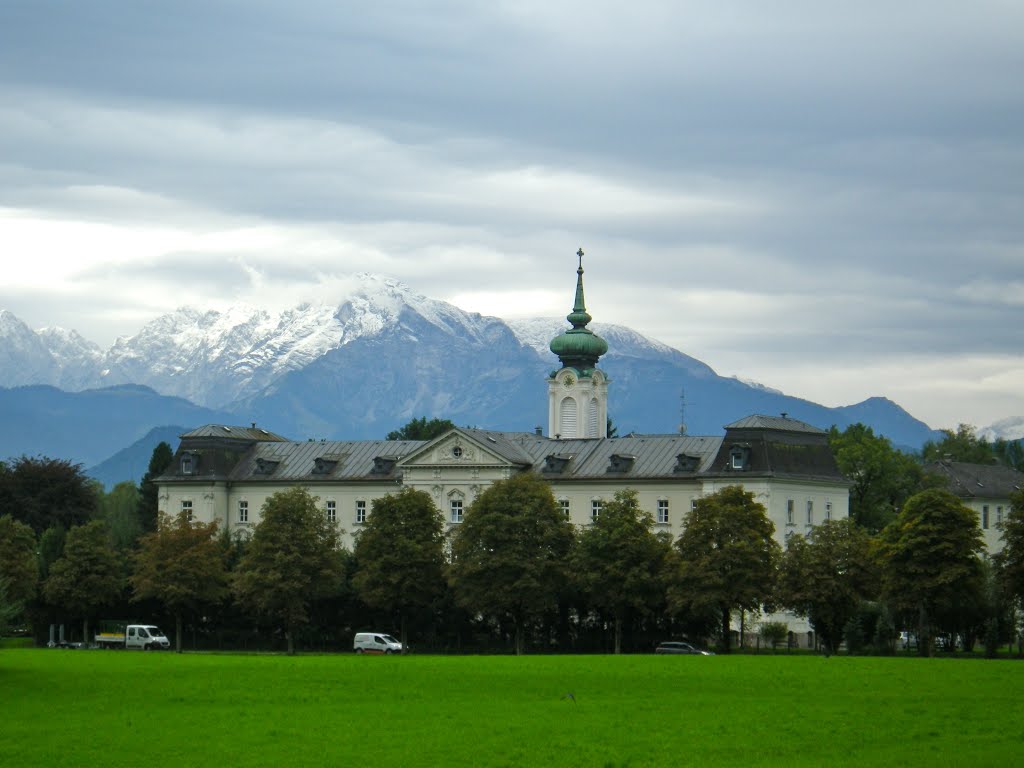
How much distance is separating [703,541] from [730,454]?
22428 millimetres

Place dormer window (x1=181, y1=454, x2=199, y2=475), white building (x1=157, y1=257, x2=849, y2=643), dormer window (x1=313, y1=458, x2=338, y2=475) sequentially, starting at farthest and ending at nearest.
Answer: dormer window (x1=181, y1=454, x2=199, y2=475), dormer window (x1=313, y1=458, x2=338, y2=475), white building (x1=157, y1=257, x2=849, y2=643)

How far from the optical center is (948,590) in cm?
9969

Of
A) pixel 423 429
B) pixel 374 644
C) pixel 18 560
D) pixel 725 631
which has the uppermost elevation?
pixel 423 429

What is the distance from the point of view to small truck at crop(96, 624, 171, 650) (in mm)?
122750

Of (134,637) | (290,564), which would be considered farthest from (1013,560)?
(134,637)

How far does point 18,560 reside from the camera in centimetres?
12725

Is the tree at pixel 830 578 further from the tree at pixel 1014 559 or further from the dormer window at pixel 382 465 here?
the dormer window at pixel 382 465

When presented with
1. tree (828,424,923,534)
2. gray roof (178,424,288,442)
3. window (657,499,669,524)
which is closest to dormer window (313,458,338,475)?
gray roof (178,424,288,442)

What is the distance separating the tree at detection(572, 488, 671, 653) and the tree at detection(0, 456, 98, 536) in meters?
62.1

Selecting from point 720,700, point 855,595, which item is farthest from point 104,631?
point 720,700

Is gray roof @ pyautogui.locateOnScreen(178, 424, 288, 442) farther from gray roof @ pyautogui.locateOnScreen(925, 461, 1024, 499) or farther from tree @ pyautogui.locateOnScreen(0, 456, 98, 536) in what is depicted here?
gray roof @ pyautogui.locateOnScreen(925, 461, 1024, 499)

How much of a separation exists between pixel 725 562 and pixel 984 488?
6872 centimetres

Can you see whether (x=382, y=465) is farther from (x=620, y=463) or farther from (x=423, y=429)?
(x=423, y=429)

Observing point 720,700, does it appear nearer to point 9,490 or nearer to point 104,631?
point 104,631
